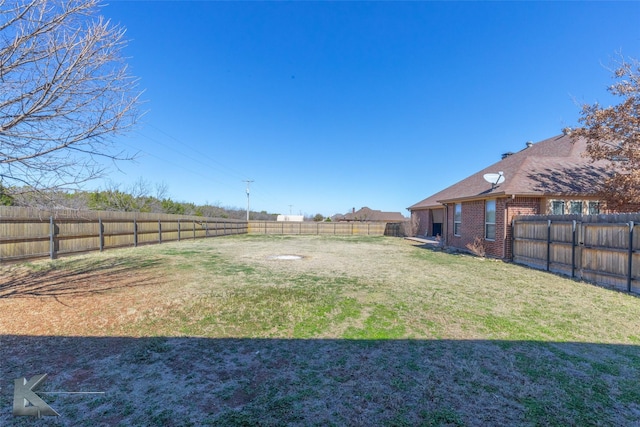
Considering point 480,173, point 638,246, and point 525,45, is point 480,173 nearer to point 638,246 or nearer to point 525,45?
point 525,45

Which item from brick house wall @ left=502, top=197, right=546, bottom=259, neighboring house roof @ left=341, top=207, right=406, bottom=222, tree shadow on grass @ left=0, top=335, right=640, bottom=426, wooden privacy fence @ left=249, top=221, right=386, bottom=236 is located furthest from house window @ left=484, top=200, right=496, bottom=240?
neighboring house roof @ left=341, top=207, right=406, bottom=222

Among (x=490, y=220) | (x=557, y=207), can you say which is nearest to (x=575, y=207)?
(x=557, y=207)

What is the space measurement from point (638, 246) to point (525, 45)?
24.5 feet

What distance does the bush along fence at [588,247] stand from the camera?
6062mm

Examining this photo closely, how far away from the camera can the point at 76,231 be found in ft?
36.3

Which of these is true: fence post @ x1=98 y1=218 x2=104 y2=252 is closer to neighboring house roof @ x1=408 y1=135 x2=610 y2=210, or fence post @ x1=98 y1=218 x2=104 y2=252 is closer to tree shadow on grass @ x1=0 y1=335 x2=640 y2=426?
tree shadow on grass @ x1=0 y1=335 x2=640 y2=426

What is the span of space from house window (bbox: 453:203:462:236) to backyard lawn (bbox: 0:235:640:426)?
7869 millimetres

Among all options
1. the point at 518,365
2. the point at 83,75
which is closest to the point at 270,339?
the point at 518,365

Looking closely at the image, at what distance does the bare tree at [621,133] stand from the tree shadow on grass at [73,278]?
13.4m

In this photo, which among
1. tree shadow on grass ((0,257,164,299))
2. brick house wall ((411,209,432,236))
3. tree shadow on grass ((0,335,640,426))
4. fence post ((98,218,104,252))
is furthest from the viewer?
brick house wall ((411,209,432,236))

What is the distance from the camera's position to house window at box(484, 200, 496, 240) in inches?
442

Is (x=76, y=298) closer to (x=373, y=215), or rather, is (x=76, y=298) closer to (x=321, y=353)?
(x=321, y=353)

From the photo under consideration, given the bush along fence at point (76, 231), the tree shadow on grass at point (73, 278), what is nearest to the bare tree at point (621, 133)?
the tree shadow on grass at point (73, 278)

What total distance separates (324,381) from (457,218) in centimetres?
1346
